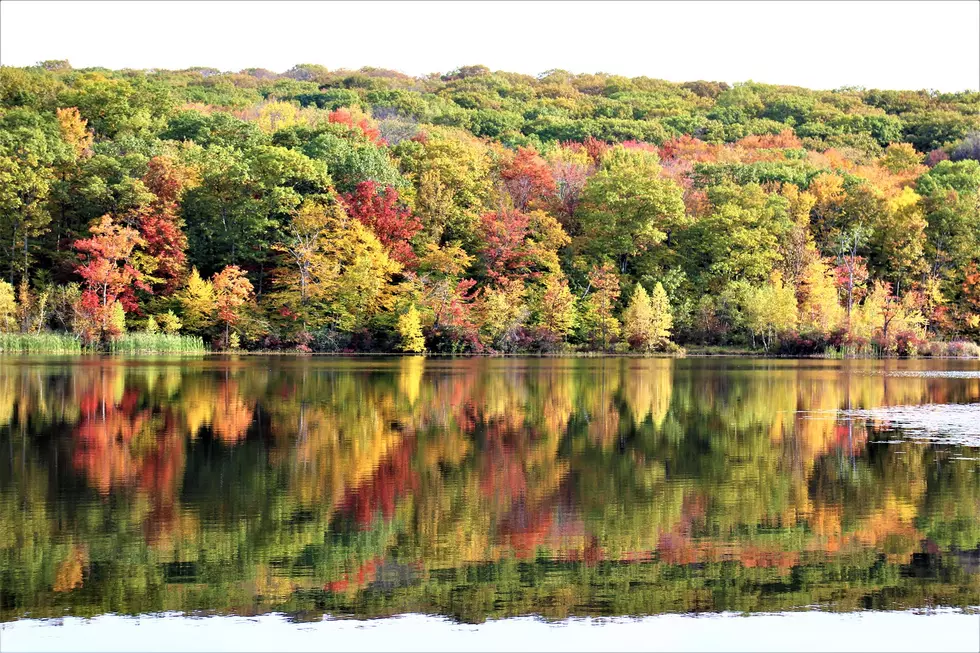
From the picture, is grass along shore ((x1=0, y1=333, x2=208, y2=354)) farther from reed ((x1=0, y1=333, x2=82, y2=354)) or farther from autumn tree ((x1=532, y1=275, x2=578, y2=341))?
autumn tree ((x1=532, y1=275, x2=578, y2=341))

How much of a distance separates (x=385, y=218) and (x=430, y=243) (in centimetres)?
268

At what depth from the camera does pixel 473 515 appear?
11734mm

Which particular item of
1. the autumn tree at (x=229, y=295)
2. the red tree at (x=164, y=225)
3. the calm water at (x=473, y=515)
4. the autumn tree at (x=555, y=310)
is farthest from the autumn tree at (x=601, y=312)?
the calm water at (x=473, y=515)

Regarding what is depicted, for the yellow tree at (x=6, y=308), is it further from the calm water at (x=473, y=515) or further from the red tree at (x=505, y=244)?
the calm water at (x=473, y=515)

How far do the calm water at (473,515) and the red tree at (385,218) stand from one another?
3539cm

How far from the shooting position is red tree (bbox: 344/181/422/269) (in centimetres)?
5847

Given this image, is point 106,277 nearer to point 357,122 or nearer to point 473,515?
point 357,122

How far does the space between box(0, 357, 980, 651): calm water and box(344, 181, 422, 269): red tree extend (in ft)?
116

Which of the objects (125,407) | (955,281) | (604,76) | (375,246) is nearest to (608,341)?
(375,246)

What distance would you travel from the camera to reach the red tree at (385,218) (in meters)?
58.5

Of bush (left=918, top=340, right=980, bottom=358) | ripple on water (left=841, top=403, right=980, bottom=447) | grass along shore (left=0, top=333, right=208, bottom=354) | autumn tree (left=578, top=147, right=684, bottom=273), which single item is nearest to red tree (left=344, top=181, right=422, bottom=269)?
autumn tree (left=578, top=147, right=684, bottom=273)

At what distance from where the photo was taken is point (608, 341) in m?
59.0

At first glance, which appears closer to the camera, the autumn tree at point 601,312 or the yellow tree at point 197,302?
the yellow tree at point 197,302

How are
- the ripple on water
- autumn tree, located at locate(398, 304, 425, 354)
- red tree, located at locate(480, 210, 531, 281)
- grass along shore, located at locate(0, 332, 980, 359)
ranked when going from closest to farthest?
1. the ripple on water
2. grass along shore, located at locate(0, 332, 980, 359)
3. autumn tree, located at locate(398, 304, 425, 354)
4. red tree, located at locate(480, 210, 531, 281)
